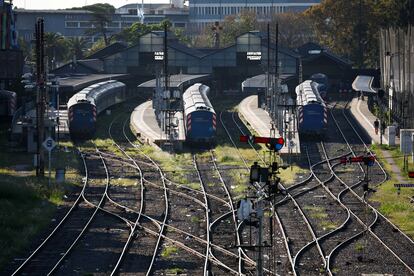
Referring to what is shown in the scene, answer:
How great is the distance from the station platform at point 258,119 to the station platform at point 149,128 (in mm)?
4622

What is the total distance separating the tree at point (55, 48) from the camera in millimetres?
133525

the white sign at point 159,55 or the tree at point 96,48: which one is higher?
the tree at point 96,48

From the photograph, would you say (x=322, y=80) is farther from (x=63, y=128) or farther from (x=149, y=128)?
(x=63, y=128)

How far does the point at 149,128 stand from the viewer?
67062 millimetres

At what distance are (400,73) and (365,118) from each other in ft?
14.4

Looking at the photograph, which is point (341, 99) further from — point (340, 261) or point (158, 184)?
point (340, 261)

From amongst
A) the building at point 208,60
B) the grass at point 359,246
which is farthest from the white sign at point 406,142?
the building at point 208,60

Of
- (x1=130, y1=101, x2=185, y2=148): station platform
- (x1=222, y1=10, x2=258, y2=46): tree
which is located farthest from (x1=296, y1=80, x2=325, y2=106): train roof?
(x1=222, y1=10, x2=258, y2=46): tree

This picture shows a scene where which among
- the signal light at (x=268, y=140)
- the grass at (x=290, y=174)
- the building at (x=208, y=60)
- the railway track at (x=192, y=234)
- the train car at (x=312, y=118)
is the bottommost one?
the railway track at (x=192, y=234)

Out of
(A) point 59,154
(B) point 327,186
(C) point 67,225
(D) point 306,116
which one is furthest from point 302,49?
(C) point 67,225

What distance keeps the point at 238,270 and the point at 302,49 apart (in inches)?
3701

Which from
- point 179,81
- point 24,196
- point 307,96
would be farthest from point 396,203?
point 179,81

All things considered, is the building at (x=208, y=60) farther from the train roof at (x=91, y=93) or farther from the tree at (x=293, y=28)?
the tree at (x=293, y=28)

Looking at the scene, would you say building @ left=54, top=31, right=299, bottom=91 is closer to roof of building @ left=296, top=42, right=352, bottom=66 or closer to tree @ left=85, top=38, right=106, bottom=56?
roof of building @ left=296, top=42, right=352, bottom=66
